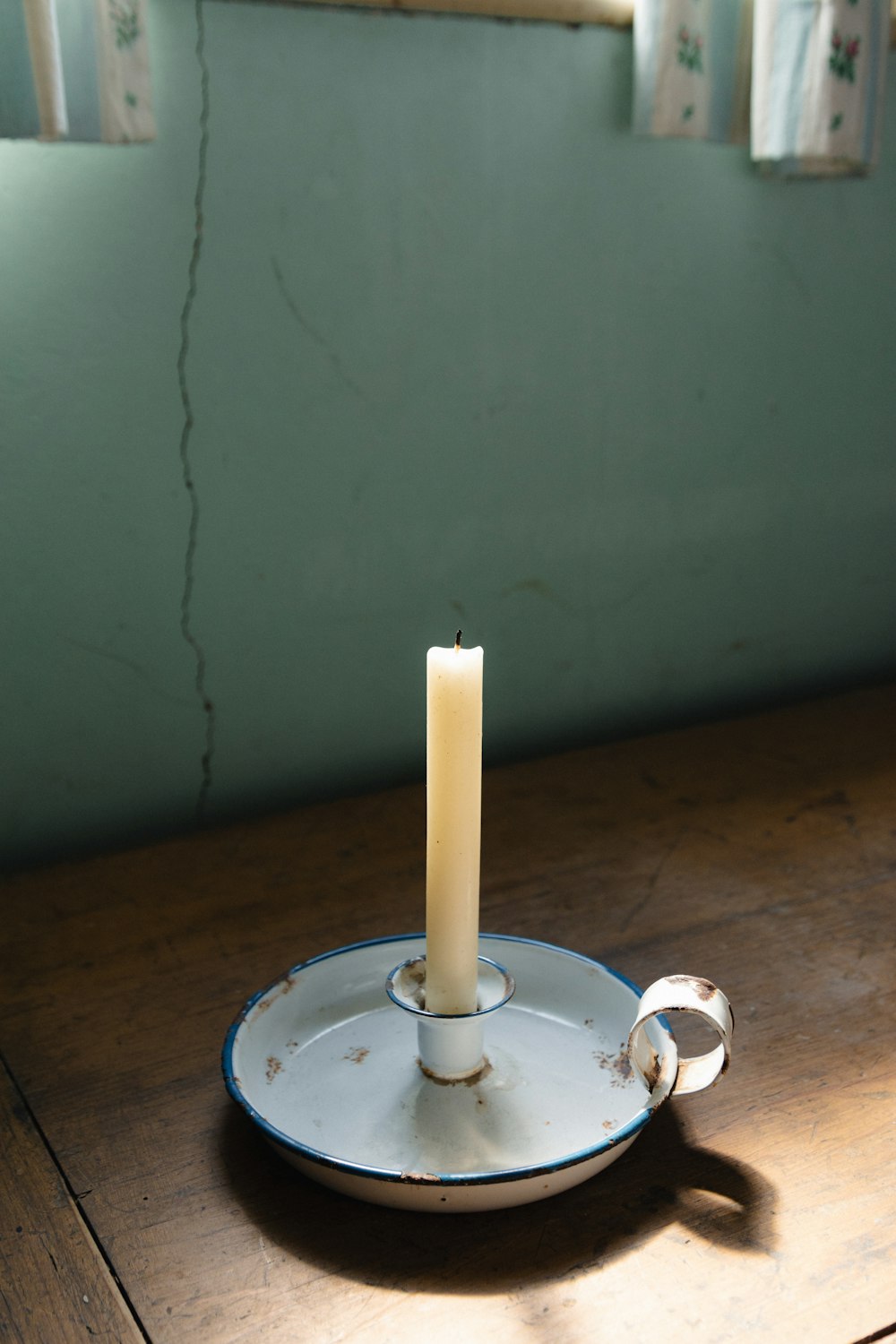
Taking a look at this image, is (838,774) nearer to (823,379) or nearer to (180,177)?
(823,379)

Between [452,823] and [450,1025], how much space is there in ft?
0.42

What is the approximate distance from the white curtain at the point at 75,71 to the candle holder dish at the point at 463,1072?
2.16ft

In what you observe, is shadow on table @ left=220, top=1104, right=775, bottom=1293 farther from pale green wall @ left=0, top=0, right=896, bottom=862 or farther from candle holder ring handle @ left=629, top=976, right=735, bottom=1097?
pale green wall @ left=0, top=0, right=896, bottom=862

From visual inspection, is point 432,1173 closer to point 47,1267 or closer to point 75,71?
point 47,1267

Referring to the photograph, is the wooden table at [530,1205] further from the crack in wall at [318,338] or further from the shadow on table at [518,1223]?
the crack in wall at [318,338]

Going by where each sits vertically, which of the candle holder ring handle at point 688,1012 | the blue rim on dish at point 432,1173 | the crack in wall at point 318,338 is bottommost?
the blue rim on dish at point 432,1173

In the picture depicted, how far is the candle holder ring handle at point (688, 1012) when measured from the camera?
25.7 inches

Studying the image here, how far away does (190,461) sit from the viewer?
1.17 meters

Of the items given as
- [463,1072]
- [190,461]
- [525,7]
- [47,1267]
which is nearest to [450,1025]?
[463,1072]

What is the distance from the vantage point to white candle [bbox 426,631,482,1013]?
0.65m

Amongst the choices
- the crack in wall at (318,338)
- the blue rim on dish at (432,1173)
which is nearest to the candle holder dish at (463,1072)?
the blue rim on dish at (432,1173)

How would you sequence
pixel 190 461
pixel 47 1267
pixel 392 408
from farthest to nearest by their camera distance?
pixel 392 408 < pixel 190 461 < pixel 47 1267

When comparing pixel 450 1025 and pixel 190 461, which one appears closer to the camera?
pixel 450 1025

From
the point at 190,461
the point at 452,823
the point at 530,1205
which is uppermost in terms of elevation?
the point at 190,461
